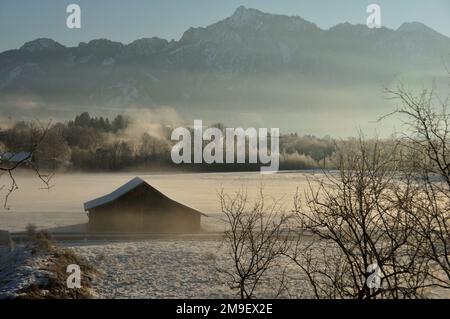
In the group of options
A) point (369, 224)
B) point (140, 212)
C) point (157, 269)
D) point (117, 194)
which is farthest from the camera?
point (140, 212)

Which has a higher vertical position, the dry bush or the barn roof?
the barn roof

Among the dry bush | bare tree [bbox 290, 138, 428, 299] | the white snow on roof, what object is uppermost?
bare tree [bbox 290, 138, 428, 299]

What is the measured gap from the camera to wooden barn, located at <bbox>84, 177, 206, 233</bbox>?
3481cm

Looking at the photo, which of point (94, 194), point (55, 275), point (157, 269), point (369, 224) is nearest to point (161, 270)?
point (157, 269)

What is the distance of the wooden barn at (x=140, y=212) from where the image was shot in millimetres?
34812

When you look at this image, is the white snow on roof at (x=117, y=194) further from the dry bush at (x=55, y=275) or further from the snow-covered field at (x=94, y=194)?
the dry bush at (x=55, y=275)

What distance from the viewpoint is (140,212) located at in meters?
35.1

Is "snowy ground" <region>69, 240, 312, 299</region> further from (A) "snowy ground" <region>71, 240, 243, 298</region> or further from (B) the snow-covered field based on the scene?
(B) the snow-covered field

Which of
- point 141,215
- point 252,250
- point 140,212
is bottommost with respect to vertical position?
point 141,215

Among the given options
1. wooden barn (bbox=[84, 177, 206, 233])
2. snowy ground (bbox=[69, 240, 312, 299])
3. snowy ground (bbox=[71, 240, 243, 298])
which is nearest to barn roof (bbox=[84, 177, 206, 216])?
wooden barn (bbox=[84, 177, 206, 233])

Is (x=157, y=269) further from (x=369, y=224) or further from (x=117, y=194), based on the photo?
(x=369, y=224)

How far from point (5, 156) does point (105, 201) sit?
2865cm

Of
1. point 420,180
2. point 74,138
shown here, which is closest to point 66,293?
point 420,180

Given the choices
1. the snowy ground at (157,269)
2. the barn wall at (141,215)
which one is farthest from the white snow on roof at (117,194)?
the snowy ground at (157,269)
